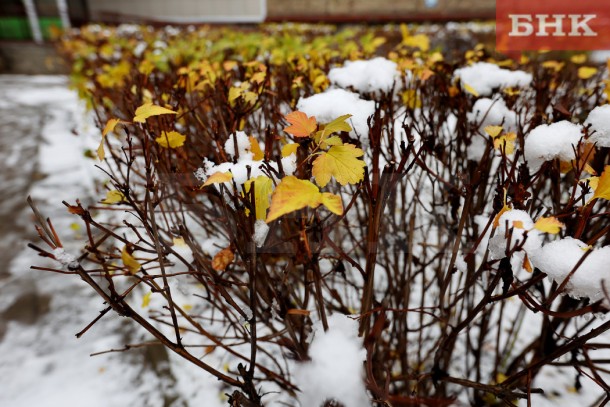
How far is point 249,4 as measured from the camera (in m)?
21.0

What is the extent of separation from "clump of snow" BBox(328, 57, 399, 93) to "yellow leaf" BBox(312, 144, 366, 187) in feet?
2.17

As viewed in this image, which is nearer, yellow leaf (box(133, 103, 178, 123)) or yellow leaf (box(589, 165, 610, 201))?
yellow leaf (box(589, 165, 610, 201))

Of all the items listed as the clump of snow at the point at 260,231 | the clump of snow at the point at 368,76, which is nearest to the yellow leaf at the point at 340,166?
the clump of snow at the point at 260,231

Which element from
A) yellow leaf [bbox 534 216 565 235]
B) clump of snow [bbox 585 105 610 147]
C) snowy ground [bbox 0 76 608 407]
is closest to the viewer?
yellow leaf [bbox 534 216 565 235]

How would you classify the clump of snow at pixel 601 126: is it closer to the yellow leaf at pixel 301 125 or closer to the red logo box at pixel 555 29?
the yellow leaf at pixel 301 125

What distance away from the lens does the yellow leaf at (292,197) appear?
28.7 inches

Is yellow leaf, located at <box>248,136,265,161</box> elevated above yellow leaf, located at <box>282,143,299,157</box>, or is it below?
below

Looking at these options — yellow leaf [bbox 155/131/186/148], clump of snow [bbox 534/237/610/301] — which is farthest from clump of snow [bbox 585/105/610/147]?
yellow leaf [bbox 155/131/186/148]

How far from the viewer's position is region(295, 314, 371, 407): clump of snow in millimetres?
973

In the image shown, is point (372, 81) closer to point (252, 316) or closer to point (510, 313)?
point (252, 316)

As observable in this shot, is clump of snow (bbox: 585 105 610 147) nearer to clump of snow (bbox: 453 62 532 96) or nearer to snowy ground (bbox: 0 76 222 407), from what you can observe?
clump of snow (bbox: 453 62 532 96)

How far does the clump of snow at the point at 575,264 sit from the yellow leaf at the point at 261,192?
1.89ft

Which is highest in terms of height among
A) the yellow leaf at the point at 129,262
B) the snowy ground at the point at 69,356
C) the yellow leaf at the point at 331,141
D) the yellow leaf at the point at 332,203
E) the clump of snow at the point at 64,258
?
the yellow leaf at the point at 331,141

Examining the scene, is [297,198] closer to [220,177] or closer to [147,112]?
[220,177]
